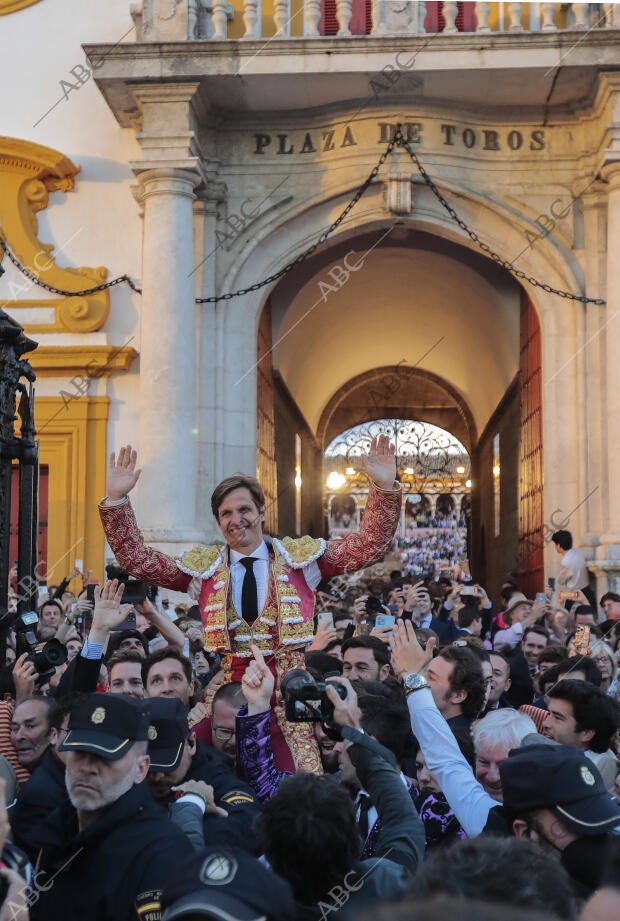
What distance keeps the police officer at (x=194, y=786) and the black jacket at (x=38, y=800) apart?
0.95 feet

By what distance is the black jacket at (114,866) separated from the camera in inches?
106

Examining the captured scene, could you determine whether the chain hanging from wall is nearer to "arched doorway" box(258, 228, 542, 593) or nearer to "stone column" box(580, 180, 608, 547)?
"stone column" box(580, 180, 608, 547)

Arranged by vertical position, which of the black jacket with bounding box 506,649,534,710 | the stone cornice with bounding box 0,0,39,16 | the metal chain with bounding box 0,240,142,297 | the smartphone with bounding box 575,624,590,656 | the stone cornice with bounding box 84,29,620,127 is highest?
the stone cornice with bounding box 0,0,39,16

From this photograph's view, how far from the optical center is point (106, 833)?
2.84m

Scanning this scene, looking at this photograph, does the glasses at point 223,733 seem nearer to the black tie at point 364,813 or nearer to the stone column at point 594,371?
the black tie at point 364,813

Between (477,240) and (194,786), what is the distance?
1318 centimetres

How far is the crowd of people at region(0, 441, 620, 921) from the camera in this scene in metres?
2.08

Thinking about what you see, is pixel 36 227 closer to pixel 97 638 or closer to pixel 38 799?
pixel 97 638

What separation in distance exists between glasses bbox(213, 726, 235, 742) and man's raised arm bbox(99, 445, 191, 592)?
0.83m

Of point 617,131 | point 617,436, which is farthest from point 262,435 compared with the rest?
point 617,131

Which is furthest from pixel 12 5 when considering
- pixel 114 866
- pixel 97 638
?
pixel 114 866

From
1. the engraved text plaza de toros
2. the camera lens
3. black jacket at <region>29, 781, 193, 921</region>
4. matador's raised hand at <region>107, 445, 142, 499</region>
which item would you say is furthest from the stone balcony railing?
black jacket at <region>29, 781, 193, 921</region>

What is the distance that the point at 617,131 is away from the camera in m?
14.5

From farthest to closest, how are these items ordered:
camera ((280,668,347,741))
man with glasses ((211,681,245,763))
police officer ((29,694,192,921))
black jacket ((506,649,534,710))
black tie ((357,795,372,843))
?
black jacket ((506,649,534,710)) → man with glasses ((211,681,245,763)) → black tie ((357,795,372,843)) → camera ((280,668,347,741)) → police officer ((29,694,192,921))
